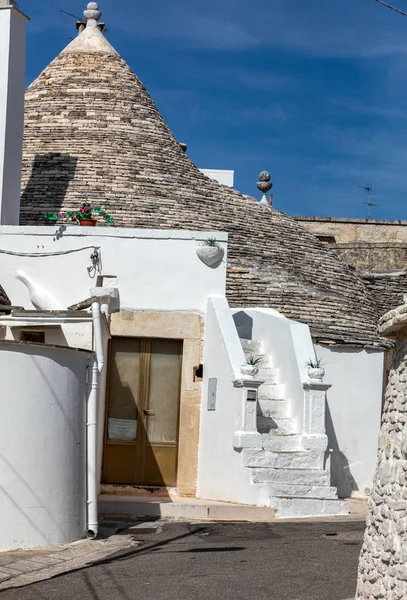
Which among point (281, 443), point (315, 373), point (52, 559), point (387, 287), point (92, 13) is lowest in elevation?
point (52, 559)

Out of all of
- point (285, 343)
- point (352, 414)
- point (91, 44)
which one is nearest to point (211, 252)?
point (285, 343)

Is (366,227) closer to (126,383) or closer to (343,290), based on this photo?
(343,290)

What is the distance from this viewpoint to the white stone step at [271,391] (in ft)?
54.4

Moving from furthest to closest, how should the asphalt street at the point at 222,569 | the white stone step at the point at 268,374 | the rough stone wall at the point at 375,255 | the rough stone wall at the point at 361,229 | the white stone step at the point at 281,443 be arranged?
the rough stone wall at the point at 361,229 < the rough stone wall at the point at 375,255 < the white stone step at the point at 268,374 < the white stone step at the point at 281,443 < the asphalt street at the point at 222,569

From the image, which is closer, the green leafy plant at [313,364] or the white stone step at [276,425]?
the green leafy plant at [313,364]

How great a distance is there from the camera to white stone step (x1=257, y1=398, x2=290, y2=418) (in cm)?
1625

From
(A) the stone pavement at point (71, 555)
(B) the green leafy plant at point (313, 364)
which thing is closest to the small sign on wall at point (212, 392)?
(B) the green leafy plant at point (313, 364)

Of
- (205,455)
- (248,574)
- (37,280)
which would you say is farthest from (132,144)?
(248,574)

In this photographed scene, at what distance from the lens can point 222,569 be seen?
10.1 m

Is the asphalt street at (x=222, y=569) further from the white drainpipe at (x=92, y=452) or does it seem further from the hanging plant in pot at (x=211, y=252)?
the hanging plant in pot at (x=211, y=252)

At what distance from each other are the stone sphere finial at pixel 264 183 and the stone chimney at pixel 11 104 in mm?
12912

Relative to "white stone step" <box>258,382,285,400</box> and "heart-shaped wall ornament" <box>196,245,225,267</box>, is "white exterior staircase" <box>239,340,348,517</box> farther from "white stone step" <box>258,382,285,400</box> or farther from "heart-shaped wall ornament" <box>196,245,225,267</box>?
"heart-shaped wall ornament" <box>196,245,225,267</box>

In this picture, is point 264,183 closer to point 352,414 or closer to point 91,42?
point 91,42

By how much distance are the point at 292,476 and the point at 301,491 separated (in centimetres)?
23
